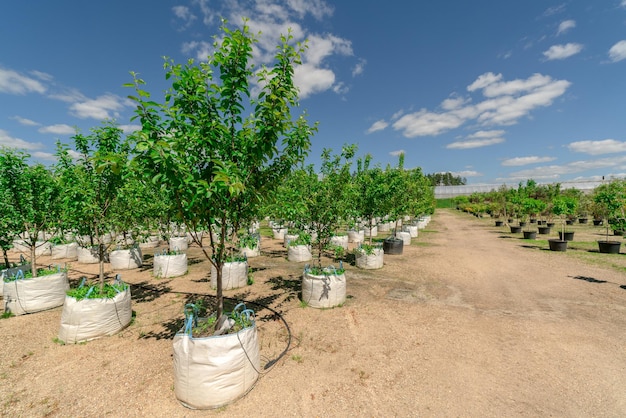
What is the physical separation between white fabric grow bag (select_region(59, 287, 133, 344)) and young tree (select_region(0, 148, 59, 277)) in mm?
3271

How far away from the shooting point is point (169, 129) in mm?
3719

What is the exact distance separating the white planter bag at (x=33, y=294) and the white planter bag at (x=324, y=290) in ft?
23.9

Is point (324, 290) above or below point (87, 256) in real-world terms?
below

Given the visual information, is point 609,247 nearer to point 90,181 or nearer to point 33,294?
point 90,181

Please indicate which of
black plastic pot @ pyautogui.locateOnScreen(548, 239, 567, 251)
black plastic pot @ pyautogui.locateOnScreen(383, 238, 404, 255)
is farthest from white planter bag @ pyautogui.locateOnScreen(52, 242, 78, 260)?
black plastic pot @ pyautogui.locateOnScreen(548, 239, 567, 251)

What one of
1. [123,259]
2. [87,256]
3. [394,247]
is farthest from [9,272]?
[394,247]

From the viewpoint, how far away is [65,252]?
47.8ft

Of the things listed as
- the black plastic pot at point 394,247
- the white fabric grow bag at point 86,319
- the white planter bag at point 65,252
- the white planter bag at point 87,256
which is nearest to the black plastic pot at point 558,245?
the black plastic pot at point 394,247

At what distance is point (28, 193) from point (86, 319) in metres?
4.44

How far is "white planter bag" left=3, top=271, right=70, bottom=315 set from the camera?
704 cm

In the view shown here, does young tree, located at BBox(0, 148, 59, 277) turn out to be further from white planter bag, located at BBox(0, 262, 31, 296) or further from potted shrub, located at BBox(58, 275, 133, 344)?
potted shrub, located at BBox(58, 275, 133, 344)

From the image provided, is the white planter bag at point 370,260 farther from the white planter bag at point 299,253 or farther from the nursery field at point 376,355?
the white planter bag at point 299,253

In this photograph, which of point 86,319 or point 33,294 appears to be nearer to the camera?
point 86,319

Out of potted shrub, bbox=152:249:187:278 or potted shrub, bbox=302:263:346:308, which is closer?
potted shrub, bbox=302:263:346:308
